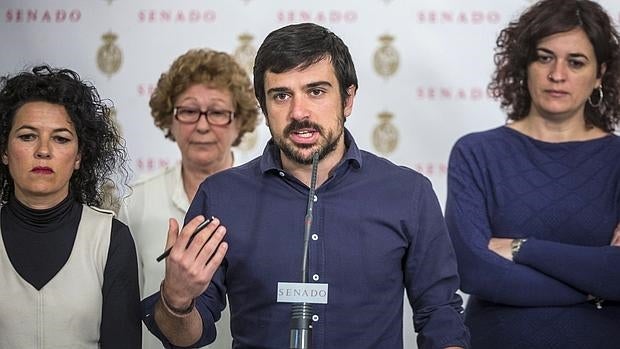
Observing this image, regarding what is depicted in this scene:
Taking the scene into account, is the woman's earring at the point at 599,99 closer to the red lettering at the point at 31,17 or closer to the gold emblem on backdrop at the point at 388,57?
the gold emblem on backdrop at the point at 388,57

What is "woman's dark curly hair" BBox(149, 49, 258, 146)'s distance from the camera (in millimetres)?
3518

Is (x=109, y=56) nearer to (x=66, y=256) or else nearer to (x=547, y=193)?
(x=66, y=256)

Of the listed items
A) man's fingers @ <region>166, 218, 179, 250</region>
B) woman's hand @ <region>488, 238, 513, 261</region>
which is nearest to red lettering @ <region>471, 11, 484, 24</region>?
woman's hand @ <region>488, 238, 513, 261</region>

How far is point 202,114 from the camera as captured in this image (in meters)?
3.48

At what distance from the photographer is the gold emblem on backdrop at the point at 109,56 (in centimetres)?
412

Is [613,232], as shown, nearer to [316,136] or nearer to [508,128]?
[508,128]

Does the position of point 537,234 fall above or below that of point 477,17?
below

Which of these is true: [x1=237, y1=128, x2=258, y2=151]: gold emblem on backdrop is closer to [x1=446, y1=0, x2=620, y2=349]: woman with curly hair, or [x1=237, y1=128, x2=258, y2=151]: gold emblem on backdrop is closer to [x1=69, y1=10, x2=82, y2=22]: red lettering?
[x1=69, y1=10, x2=82, y2=22]: red lettering

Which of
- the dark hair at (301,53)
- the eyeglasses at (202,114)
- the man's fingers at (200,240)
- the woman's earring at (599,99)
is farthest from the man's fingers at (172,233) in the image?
the woman's earring at (599,99)

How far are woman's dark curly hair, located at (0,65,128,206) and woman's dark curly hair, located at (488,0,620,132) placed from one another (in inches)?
49.0

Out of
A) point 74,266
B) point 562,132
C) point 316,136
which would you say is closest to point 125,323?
point 74,266

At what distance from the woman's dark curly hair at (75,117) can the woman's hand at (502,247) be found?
1058 mm

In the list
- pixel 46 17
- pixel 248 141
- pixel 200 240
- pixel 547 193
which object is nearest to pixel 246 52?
pixel 248 141

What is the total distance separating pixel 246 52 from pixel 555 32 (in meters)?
1.30
